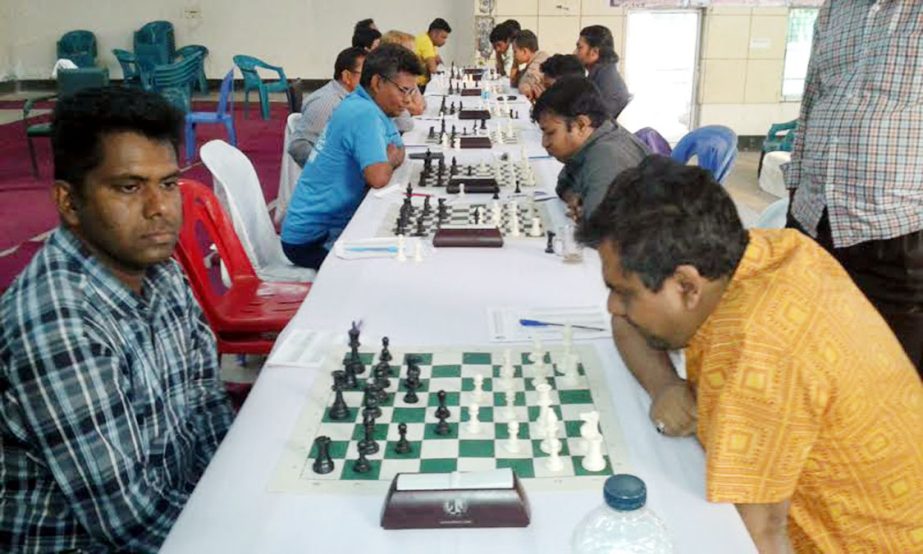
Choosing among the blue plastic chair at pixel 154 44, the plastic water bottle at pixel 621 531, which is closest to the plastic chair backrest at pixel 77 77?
the blue plastic chair at pixel 154 44

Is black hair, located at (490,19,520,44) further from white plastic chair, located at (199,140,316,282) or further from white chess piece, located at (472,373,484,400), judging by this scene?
white chess piece, located at (472,373,484,400)

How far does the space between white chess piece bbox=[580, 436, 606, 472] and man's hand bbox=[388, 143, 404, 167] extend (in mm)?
2802

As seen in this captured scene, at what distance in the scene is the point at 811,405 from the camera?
4.24 feet

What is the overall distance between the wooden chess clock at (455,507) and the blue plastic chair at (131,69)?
11568 millimetres

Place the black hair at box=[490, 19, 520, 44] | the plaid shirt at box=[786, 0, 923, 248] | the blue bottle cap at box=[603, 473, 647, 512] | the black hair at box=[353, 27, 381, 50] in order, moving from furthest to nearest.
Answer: the black hair at box=[490, 19, 520, 44] < the black hair at box=[353, 27, 381, 50] < the plaid shirt at box=[786, 0, 923, 248] < the blue bottle cap at box=[603, 473, 647, 512]

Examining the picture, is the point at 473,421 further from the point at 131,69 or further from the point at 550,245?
the point at 131,69

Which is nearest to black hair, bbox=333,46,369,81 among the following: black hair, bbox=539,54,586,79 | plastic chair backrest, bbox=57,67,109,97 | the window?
black hair, bbox=539,54,586,79

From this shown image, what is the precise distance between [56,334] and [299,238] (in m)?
2.40

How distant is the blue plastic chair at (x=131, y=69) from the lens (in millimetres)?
12031

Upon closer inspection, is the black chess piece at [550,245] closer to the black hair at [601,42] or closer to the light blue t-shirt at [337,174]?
the light blue t-shirt at [337,174]

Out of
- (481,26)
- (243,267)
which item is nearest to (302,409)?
(243,267)

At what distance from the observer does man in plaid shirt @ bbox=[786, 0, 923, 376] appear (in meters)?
2.50

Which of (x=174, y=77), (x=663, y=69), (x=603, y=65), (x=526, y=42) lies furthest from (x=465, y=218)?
(x=663, y=69)

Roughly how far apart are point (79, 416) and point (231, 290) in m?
1.84
